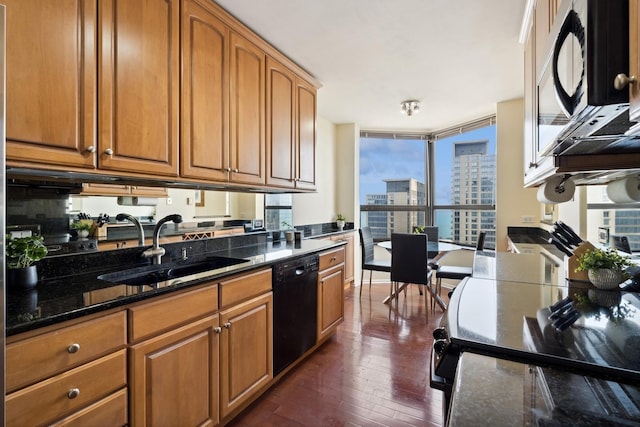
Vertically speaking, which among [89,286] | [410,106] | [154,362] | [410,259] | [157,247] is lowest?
[154,362]

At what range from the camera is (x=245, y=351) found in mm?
1834

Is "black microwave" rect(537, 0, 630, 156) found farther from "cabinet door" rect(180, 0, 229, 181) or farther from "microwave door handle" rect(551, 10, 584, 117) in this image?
"cabinet door" rect(180, 0, 229, 181)

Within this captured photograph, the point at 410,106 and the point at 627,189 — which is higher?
the point at 410,106

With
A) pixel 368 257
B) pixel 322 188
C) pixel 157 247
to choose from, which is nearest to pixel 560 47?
pixel 157 247

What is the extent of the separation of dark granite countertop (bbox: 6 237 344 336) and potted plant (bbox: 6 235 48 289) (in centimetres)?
4

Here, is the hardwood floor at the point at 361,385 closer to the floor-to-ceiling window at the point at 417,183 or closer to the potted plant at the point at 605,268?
the potted plant at the point at 605,268

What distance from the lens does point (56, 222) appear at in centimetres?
158

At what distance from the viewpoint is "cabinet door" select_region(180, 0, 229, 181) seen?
1849mm

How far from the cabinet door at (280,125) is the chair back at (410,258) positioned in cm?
146

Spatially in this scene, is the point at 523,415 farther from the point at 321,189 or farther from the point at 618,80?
the point at 321,189

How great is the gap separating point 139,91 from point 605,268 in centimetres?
225

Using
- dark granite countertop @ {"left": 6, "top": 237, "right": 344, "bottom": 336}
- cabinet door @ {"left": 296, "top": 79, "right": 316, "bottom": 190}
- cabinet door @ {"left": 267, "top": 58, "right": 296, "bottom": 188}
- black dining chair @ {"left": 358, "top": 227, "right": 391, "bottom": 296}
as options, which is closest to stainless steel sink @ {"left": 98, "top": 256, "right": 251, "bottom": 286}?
dark granite countertop @ {"left": 6, "top": 237, "right": 344, "bottom": 336}

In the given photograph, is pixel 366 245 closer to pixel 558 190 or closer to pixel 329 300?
pixel 329 300

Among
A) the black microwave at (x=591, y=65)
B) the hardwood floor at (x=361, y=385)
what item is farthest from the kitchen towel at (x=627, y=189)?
the hardwood floor at (x=361, y=385)
